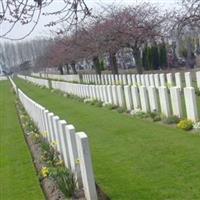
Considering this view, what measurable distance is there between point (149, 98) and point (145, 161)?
6.66m

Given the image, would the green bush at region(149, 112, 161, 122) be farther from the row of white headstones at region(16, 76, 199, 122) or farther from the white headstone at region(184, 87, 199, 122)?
Answer: the white headstone at region(184, 87, 199, 122)

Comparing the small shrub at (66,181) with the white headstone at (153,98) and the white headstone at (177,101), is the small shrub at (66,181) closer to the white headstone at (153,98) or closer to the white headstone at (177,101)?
the white headstone at (177,101)

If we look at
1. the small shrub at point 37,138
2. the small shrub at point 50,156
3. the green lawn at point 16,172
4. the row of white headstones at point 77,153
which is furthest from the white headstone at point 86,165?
the small shrub at point 37,138

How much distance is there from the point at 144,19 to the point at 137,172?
85.8ft

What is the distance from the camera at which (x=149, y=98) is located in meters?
16.2

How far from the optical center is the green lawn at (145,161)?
769 centimetres

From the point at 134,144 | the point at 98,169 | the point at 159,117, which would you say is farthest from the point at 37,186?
the point at 159,117

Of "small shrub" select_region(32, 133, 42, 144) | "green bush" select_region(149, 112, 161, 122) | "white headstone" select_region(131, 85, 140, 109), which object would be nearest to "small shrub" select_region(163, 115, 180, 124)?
"green bush" select_region(149, 112, 161, 122)

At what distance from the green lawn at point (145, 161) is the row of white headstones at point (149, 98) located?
0.63 meters

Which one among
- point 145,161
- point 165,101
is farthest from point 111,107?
point 145,161

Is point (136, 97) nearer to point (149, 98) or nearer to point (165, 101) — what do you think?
point (149, 98)

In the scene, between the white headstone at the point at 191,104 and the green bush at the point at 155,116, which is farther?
the green bush at the point at 155,116

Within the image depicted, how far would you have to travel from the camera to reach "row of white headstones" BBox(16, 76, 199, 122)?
1295 centimetres

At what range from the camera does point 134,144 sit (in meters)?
11.7
